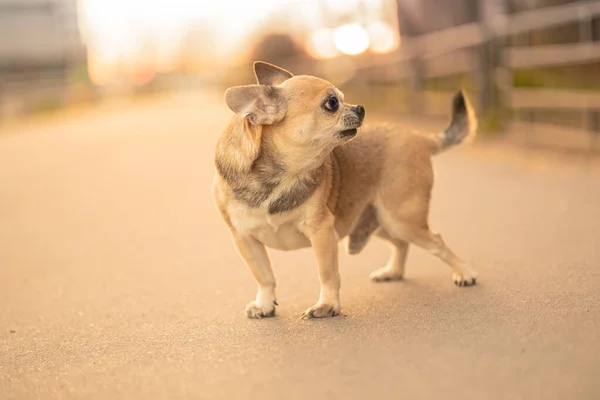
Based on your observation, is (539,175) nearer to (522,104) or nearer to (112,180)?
(522,104)

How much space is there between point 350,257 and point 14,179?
886cm

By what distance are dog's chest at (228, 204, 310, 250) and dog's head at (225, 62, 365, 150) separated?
0.39 metres

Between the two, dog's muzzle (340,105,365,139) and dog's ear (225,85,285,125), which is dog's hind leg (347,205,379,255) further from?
dog's ear (225,85,285,125)

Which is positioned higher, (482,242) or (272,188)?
(272,188)

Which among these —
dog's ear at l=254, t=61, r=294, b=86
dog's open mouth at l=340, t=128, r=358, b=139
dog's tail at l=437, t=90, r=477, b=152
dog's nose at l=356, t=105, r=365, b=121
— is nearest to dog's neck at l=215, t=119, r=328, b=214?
dog's open mouth at l=340, t=128, r=358, b=139

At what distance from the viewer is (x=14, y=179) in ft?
47.1

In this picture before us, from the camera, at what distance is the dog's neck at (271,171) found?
4.88m

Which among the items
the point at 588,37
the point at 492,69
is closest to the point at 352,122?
the point at 588,37

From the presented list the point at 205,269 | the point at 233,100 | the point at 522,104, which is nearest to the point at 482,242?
the point at 205,269

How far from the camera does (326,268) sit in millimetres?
4934

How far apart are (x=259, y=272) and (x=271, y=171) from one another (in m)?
0.60

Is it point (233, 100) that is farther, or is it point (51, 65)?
point (51, 65)

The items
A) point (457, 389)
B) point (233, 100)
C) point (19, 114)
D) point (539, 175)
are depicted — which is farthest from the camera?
point (19, 114)

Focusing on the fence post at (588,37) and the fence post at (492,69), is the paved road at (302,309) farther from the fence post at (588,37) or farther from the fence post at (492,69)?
the fence post at (492,69)
